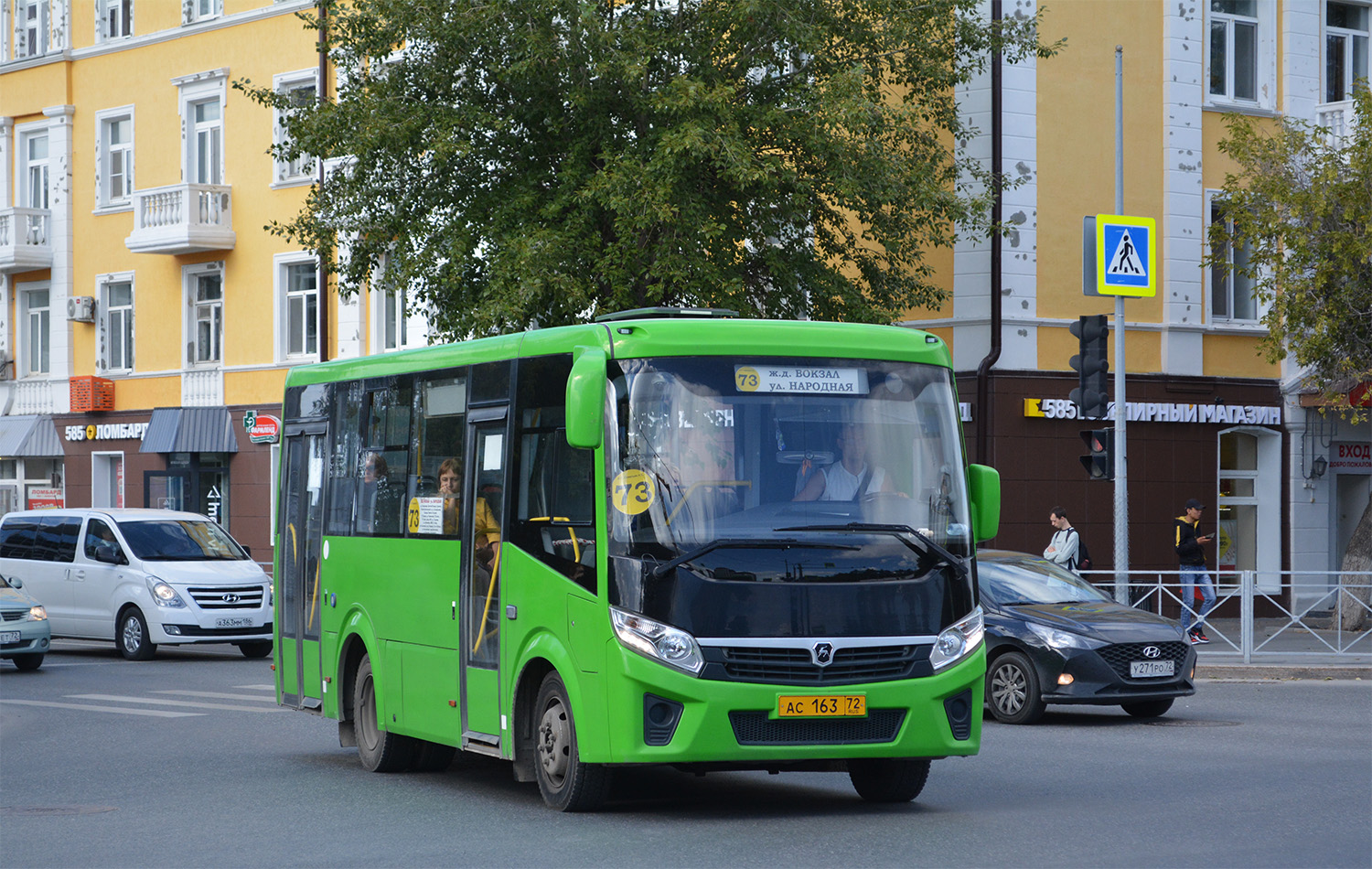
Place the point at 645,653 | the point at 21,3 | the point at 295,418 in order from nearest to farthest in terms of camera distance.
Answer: the point at 645,653, the point at 295,418, the point at 21,3

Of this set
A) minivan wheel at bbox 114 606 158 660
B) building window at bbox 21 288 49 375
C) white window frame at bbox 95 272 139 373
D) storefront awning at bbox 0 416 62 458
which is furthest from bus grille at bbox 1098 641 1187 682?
building window at bbox 21 288 49 375

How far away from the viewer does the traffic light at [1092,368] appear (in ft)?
69.8

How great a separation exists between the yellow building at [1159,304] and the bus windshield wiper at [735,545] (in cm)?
1786

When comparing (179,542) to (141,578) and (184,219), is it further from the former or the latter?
(184,219)

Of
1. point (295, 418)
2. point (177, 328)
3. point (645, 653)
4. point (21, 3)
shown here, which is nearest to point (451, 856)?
point (645, 653)

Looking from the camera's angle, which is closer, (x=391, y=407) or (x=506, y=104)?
(x=391, y=407)

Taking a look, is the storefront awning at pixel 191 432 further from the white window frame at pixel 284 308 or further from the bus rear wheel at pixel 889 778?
the bus rear wheel at pixel 889 778

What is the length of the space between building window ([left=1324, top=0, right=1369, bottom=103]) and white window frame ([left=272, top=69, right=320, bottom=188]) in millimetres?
18026

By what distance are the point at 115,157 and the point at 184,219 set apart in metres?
4.63

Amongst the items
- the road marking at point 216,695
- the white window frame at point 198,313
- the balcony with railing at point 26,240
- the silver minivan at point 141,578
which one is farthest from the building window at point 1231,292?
the balcony with railing at point 26,240

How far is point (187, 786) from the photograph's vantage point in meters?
12.0

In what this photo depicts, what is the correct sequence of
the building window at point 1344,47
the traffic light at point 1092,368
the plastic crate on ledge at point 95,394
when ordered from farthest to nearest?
the plastic crate on ledge at point 95,394
the building window at point 1344,47
the traffic light at point 1092,368

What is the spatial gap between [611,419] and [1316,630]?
13.5 meters

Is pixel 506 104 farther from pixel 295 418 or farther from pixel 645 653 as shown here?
pixel 645 653
